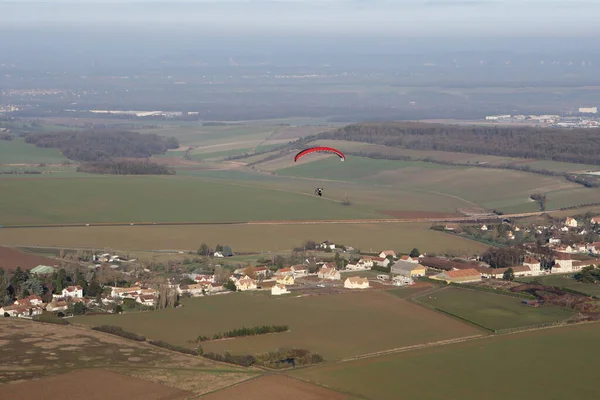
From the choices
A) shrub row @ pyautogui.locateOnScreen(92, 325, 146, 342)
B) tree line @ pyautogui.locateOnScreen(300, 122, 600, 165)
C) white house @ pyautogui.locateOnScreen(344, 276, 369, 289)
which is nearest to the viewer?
shrub row @ pyautogui.locateOnScreen(92, 325, 146, 342)

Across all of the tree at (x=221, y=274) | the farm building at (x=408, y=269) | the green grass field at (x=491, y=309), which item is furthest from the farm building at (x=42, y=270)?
the green grass field at (x=491, y=309)

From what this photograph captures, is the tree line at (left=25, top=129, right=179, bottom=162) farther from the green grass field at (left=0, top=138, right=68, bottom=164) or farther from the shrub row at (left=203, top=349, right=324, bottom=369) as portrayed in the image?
the shrub row at (left=203, top=349, right=324, bottom=369)

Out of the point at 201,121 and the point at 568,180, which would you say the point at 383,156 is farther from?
the point at 201,121

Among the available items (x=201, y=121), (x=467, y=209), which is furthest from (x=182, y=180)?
(x=201, y=121)

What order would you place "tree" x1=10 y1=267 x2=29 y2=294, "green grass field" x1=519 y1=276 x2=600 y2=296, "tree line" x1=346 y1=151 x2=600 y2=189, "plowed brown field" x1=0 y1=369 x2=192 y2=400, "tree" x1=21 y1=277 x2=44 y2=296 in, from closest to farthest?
"plowed brown field" x1=0 y1=369 x2=192 y2=400 < "tree" x1=21 y1=277 x2=44 y2=296 < "tree" x1=10 y1=267 x2=29 y2=294 < "green grass field" x1=519 y1=276 x2=600 y2=296 < "tree line" x1=346 y1=151 x2=600 y2=189

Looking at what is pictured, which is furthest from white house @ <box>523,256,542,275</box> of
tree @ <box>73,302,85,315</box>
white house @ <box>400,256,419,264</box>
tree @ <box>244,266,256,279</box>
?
tree @ <box>73,302,85,315</box>

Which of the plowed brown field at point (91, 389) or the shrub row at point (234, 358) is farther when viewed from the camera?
the shrub row at point (234, 358)

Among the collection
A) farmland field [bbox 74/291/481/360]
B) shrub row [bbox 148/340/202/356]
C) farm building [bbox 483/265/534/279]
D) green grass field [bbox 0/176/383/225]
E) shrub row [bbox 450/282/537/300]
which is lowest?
farm building [bbox 483/265/534/279]

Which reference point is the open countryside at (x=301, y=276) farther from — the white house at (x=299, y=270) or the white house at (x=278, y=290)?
the white house at (x=299, y=270)
